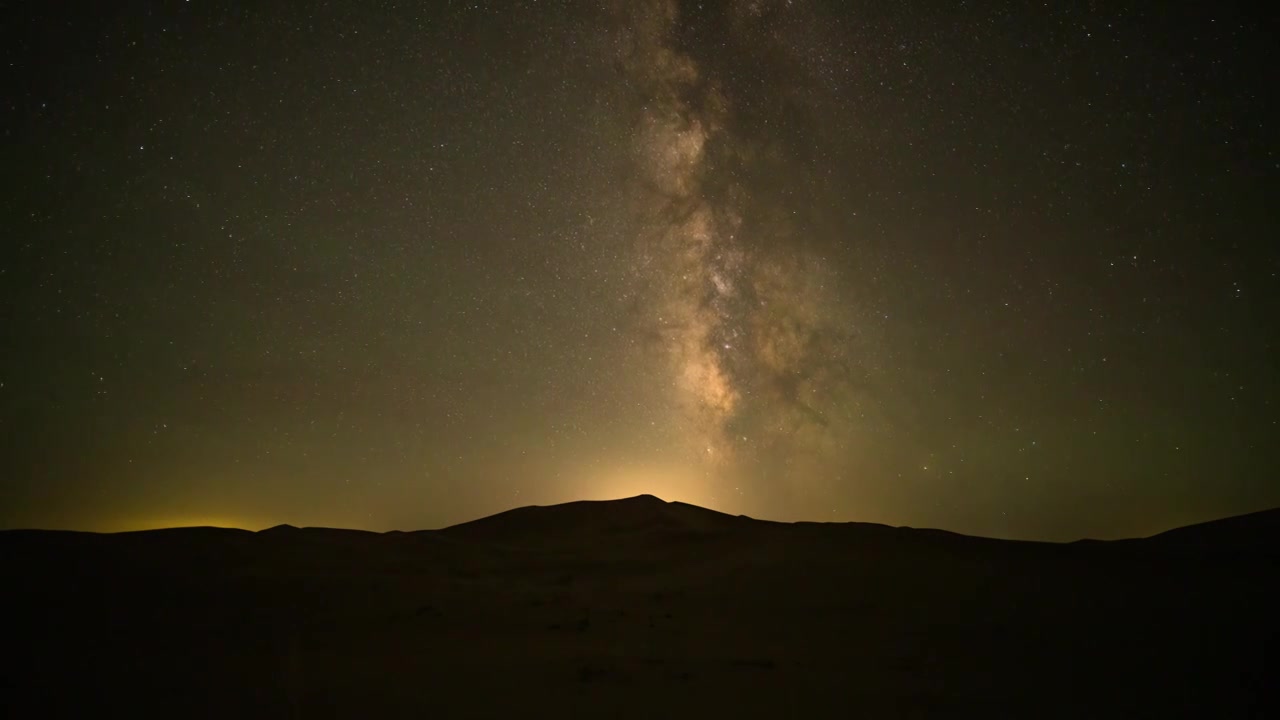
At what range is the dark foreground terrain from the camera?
3848mm

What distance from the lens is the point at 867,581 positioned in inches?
285

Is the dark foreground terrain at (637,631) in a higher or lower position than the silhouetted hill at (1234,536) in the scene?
lower

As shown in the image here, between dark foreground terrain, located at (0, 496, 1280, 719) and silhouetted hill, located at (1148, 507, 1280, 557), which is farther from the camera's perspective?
silhouetted hill, located at (1148, 507, 1280, 557)

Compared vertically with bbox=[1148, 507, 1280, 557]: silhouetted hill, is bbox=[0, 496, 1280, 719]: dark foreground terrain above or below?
below

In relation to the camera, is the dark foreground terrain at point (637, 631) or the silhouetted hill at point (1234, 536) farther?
the silhouetted hill at point (1234, 536)

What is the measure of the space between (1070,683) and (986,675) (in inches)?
19.7

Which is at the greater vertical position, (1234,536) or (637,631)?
(1234,536)

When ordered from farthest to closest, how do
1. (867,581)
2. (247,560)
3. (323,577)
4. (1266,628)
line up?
(247,560), (323,577), (867,581), (1266,628)

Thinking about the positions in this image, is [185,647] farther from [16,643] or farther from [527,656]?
[527,656]

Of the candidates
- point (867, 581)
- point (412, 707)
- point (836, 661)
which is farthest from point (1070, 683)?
point (412, 707)

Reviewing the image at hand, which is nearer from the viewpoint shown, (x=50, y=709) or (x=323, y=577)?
(x=50, y=709)

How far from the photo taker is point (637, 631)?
5.54 m

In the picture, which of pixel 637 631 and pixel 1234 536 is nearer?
pixel 637 631

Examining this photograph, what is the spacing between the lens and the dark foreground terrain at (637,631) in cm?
385
